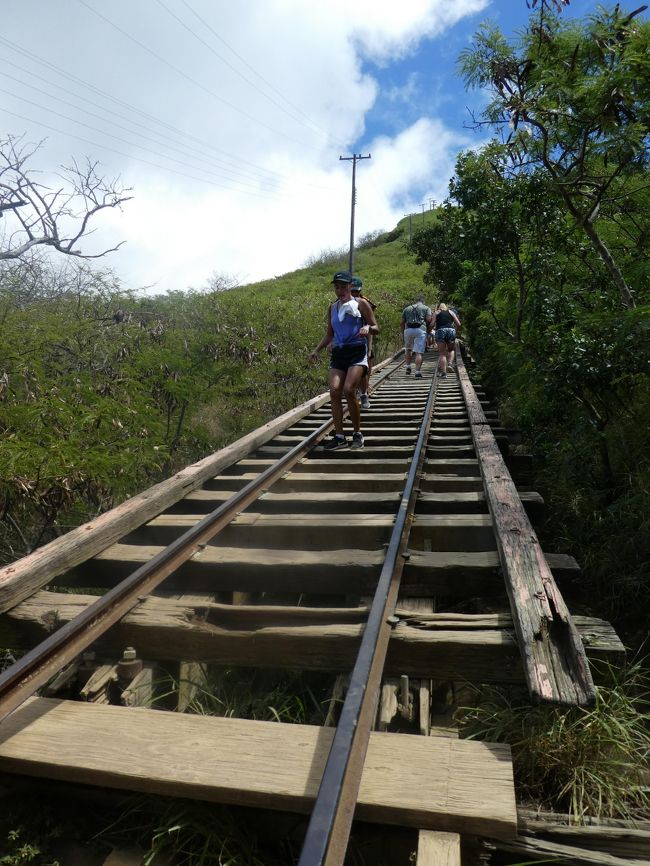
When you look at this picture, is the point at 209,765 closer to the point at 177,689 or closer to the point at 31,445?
the point at 177,689

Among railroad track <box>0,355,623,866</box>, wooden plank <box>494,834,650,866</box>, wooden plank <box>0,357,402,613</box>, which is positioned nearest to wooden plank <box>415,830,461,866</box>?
railroad track <box>0,355,623,866</box>

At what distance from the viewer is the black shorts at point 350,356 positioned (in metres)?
6.58

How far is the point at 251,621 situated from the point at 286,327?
11.4 m

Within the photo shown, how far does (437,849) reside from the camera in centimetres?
164

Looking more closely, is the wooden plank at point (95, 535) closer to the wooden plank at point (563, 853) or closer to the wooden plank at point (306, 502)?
the wooden plank at point (306, 502)

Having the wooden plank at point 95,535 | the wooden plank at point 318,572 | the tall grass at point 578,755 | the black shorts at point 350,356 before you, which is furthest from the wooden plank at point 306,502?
the tall grass at point 578,755

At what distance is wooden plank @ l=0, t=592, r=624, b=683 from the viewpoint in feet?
8.39

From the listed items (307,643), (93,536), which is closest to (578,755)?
(307,643)

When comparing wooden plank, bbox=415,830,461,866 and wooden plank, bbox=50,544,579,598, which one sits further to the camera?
wooden plank, bbox=50,544,579,598

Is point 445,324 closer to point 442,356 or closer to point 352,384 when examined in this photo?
point 442,356

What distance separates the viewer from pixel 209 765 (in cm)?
192

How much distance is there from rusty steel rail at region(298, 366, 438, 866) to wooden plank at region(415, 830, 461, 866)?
22 cm

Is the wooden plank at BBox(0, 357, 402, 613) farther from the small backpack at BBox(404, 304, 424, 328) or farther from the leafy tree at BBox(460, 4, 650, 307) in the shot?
the small backpack at BBox(404, 304, 424, 328)

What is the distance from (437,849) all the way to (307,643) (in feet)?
3.59
